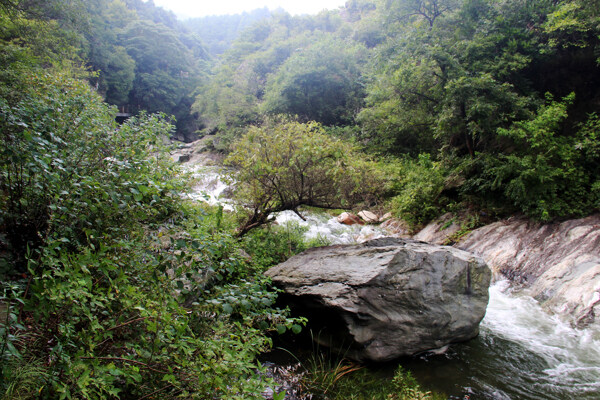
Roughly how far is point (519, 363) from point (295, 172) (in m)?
5.29

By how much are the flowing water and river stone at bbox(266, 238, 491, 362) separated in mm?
275

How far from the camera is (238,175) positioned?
7172mm

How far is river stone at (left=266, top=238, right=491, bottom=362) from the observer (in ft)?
15.0

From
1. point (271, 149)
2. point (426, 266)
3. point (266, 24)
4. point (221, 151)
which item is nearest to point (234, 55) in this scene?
point (266, 24)

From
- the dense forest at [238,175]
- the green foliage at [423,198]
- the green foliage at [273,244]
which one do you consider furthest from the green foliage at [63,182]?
the green foliage at [423,198]

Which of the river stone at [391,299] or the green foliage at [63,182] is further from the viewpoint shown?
the river stone at [391,299]

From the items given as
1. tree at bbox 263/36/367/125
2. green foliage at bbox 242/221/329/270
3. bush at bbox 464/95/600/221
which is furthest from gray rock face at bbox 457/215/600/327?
tree at bbox 263/36/367/125

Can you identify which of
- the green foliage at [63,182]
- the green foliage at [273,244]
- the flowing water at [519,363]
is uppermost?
the green foliage at [63,182]

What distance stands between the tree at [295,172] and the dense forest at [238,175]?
0.05m

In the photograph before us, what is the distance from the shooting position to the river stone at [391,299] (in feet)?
15.0

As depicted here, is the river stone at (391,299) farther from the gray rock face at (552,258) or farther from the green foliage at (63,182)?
the green foliage at (63,182)

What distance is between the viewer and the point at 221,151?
26672 millimetres

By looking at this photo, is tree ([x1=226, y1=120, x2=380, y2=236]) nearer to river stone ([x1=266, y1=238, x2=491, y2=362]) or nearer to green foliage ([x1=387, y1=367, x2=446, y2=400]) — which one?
river stone ([x1=266, y1=238, x2=491, y2=362])

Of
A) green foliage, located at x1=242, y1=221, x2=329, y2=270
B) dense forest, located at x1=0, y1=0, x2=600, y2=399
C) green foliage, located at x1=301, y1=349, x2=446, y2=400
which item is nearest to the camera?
dense forest, located at x1=0, y1=0, x2=600, y2=399
